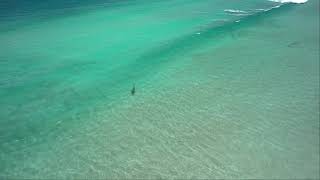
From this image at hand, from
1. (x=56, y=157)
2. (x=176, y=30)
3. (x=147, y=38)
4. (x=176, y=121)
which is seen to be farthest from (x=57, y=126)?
(x=176, y=30)

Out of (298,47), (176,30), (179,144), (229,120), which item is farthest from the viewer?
(176,30)

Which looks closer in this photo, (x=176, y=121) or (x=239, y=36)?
(x=176, y=121)

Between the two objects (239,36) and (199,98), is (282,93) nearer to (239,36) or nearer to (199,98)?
(199,98)

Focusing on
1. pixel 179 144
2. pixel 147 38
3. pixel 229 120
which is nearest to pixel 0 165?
pixel 179 144

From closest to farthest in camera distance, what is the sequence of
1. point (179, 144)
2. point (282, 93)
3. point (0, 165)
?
point (0, 165)
point (179, 144)
point (282, 93)

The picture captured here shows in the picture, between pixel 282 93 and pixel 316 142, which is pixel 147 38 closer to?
pixel 282 93

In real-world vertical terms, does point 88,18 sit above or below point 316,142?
above
